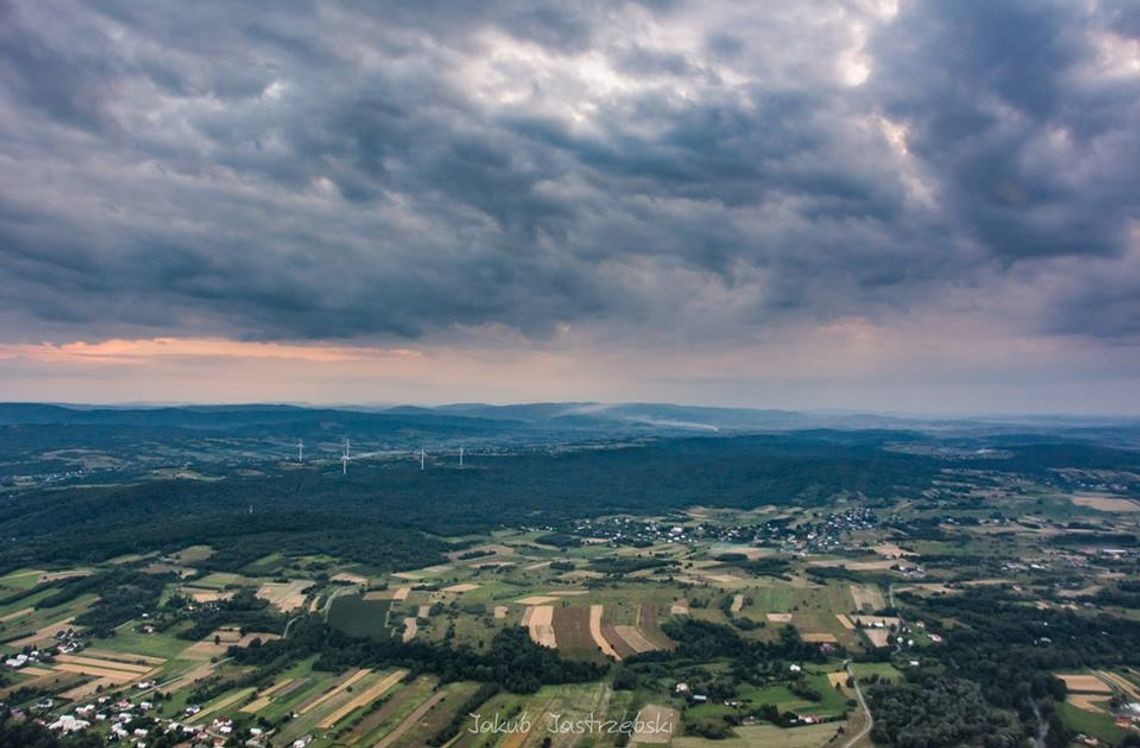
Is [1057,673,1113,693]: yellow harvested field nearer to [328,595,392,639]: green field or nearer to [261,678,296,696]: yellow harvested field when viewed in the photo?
[328,595,392,639]: green field

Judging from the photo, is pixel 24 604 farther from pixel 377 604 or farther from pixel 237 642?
pixel 377 604

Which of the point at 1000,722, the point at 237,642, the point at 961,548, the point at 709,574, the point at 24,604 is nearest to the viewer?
the point at 1000,722

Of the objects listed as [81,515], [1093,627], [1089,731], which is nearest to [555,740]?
[1089,731]

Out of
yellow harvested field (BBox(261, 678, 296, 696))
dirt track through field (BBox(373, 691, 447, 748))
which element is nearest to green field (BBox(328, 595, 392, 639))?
yellow harvested field (BBox(261, 678, 296, 696))

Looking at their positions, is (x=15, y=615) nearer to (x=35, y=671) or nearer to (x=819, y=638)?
(x=35, y=671)

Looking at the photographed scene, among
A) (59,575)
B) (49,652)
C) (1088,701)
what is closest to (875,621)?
(1088,701)

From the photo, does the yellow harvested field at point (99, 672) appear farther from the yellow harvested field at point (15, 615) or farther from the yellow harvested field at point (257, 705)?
the yellow harvested field at point (15, 615)

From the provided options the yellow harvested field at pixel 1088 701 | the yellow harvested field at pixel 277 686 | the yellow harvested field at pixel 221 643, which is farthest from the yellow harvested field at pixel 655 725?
the yellow harvested field at pixel 221 643
